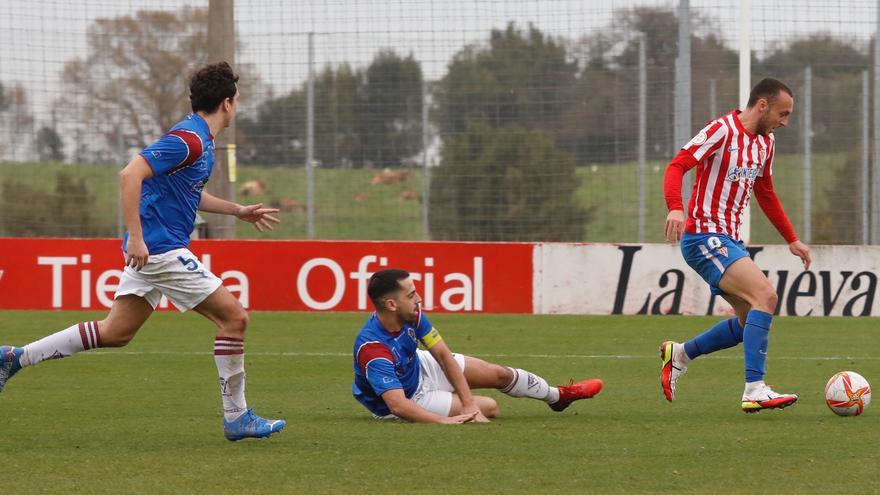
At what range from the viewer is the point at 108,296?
1503cm

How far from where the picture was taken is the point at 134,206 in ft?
20.6

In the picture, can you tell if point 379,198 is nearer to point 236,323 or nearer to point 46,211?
point 46,211

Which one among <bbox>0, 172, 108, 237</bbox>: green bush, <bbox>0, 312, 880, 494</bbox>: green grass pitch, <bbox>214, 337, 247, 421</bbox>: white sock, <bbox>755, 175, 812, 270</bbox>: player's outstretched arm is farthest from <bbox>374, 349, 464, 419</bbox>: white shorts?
<bbox>0, 172, 108, 237</bbox>: green bush

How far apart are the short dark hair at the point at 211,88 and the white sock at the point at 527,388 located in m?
2.17

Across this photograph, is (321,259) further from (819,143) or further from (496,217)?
(819,143)

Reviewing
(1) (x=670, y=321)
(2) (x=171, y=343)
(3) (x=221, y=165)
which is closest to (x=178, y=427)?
(2) (x=171, y=343)

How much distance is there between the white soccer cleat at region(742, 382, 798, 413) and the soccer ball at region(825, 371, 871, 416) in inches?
8.3

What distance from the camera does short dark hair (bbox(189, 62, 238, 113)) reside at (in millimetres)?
6727

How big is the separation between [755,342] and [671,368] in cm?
67

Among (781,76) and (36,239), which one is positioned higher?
(781,76)

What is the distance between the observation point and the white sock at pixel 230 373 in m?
6.64

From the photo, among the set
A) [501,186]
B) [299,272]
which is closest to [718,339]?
[299,272]

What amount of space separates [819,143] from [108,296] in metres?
8.57

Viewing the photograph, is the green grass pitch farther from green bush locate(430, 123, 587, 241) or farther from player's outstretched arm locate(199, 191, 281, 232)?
green bush locate(430, 123, 587, 241)
